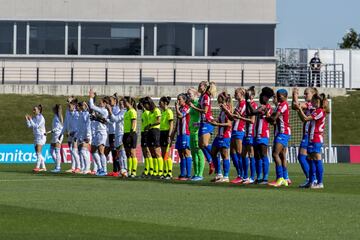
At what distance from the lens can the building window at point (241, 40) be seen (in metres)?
64.5

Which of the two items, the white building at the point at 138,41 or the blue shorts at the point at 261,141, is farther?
the white building at the point at 138,41

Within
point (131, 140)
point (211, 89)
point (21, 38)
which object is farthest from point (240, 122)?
point (21, 38)

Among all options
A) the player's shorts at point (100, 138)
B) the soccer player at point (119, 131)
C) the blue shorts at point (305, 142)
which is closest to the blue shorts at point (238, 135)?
the blue shorts at point (305, 142)

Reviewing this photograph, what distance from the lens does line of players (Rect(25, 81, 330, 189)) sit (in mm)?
26703

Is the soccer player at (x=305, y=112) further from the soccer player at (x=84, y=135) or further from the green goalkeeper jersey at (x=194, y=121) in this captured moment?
the soccer player at (x=84, y=135)

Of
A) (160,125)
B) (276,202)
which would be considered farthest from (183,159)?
(276,202)

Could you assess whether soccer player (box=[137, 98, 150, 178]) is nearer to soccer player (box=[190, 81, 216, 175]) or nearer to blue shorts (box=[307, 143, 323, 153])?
soccer player (box=[190, 81, 216, 175])

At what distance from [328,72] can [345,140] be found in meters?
10.5

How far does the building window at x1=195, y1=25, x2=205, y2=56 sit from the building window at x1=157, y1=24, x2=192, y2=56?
33 cm

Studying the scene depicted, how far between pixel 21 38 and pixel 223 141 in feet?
119

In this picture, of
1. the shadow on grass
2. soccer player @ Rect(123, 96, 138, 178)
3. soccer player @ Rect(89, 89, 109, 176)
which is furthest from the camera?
soccer player @ Rect(89, 89, 109, 176)

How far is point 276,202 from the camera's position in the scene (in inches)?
840

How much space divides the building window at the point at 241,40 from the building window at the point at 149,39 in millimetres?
2870

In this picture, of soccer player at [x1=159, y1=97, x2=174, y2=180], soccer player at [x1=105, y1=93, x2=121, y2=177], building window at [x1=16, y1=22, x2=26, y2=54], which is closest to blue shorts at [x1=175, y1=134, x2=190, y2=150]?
soccer player at [x1=159, y1=97, x2=174, y2=180]
